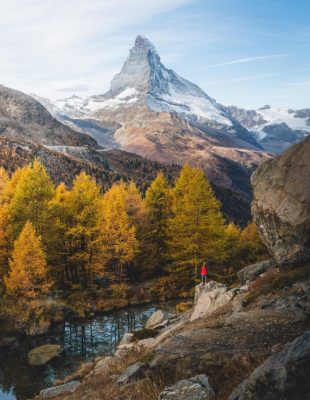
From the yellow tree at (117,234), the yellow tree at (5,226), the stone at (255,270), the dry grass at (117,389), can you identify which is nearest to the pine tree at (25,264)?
the yellow tree at (5,226)

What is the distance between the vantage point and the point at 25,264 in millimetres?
44625

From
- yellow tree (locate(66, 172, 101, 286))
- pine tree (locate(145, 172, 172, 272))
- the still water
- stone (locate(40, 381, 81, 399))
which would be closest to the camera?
stone (locate(40, 381, 81, 399))

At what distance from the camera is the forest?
149 feet

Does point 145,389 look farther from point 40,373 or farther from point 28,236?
point 28,236

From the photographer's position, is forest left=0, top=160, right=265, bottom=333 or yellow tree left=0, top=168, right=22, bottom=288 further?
yellow tree left=0, top=168, right=22, bottom=288

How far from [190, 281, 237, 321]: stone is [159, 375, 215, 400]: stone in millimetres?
17367

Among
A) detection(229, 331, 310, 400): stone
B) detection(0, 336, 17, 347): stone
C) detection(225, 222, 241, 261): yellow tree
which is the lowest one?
detection(0, 336, 17, 347): stone

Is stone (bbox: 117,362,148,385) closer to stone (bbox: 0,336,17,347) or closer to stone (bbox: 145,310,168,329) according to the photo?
stone (bbox: 145,310,168,329)

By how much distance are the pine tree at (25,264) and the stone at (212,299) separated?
61.4 ft

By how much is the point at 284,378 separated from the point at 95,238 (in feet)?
A: 162

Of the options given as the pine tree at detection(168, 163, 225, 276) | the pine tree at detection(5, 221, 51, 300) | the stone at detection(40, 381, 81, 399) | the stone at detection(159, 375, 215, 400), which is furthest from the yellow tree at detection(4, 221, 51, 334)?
the stone at detection(159, 375, 215, 400)

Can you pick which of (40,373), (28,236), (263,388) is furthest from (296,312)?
(28,236)

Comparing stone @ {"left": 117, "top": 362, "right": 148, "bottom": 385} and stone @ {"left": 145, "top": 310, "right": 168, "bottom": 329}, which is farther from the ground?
stone @ {"left": 117, "top": 362, "right": 148, "bottom": 385}

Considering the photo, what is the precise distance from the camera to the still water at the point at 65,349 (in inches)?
1275
